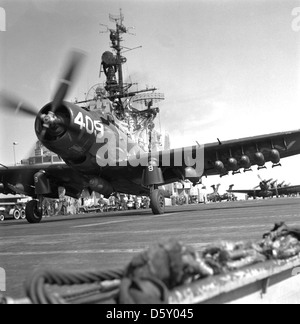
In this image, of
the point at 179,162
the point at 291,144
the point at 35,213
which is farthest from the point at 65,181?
the point at 291,144

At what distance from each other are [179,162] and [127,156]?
228cm

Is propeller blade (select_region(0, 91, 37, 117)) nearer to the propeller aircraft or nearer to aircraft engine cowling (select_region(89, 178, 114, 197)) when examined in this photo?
the propeller aircraft

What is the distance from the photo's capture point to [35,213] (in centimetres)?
1591

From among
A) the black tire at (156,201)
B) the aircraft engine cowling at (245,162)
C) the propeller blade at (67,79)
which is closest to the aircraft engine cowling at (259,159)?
the aircraft engine cowling at (245,162)

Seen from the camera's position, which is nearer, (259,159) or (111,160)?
(111,160)

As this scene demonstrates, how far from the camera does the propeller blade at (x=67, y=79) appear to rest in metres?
10.5

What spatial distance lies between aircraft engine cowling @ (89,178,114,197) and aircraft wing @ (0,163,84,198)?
3.36 ft

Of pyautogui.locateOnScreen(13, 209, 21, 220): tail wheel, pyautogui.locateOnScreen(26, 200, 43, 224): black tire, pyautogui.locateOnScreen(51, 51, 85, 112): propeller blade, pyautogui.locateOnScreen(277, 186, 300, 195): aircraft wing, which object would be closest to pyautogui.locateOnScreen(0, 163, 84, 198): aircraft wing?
pyautogui.locateOnScreen(26, 200, 43, 224): black tire

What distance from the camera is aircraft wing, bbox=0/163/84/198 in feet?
53.6

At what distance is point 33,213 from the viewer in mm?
15859

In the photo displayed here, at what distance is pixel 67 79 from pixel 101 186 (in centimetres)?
583

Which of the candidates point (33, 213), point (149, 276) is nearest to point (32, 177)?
point (33, 213)

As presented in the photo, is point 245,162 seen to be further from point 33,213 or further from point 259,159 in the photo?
point 33,213
